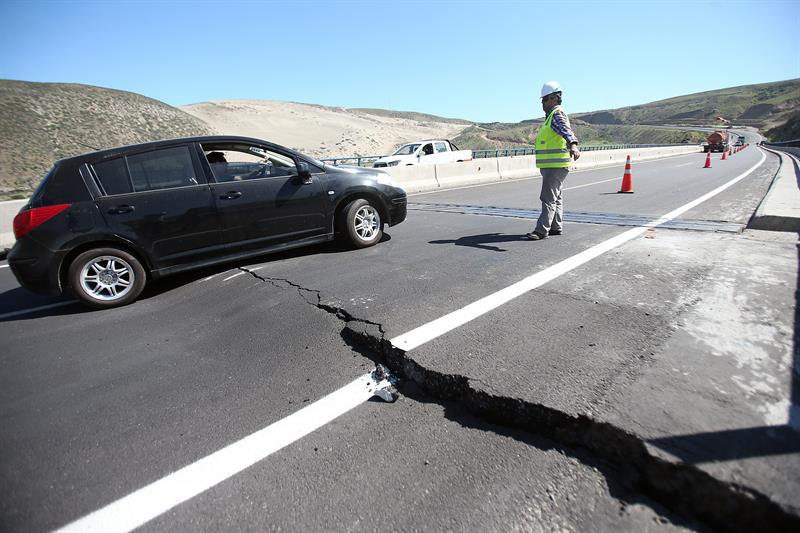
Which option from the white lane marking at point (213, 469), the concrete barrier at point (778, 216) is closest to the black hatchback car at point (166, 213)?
the white lane marking at point (213, 469)

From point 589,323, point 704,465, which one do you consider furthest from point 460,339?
point 704,465

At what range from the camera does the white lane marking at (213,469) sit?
172cm

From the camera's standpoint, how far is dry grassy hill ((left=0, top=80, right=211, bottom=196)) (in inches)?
1512

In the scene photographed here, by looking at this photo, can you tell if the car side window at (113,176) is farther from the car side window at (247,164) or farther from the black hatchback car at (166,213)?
the car side window at (247,164)

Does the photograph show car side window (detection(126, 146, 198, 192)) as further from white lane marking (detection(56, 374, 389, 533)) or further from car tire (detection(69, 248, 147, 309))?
white lane marking (detection(56, 374, 389, 533))

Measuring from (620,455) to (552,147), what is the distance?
4.84 metres

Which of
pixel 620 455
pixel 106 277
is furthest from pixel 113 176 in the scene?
pixel 620 455

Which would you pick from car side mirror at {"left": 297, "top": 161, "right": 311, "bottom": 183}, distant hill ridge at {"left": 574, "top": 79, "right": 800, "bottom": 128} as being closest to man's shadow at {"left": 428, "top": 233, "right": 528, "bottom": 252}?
car side mirror at {"left": 297, "top": 161, "right": 311, "bottom": 183}

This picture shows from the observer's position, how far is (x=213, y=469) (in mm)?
1958

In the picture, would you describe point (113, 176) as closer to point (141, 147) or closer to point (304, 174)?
point (141, 147)

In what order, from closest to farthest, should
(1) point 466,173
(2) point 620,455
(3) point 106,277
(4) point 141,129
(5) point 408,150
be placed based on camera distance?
(2) point 620,455 < (3) point 106,277 < (1) point 466,173 < (5) point 408,150 < (4) point 141,129

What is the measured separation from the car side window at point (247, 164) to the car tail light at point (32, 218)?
1636 mm

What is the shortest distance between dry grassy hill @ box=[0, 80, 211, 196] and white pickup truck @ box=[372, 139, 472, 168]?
30845 millimetres

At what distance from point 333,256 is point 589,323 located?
348 centimetres
